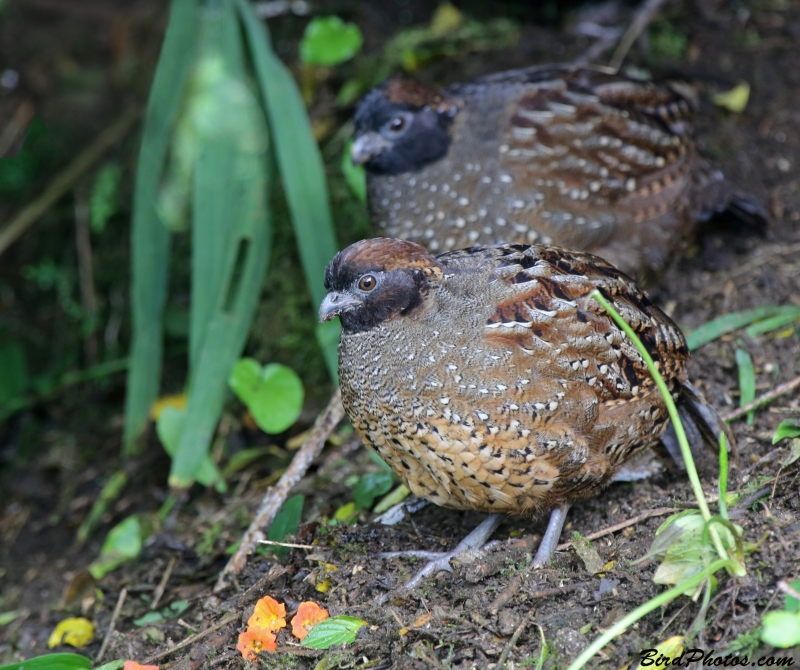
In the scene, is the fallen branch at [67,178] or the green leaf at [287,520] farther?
the fallen branch at [67,178]

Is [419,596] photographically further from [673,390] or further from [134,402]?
[134,402]

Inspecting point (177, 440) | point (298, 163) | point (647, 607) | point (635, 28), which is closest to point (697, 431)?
point (647, 607)

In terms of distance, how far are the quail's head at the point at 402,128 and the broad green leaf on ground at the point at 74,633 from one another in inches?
102

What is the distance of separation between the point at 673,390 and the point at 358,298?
52.3 inches

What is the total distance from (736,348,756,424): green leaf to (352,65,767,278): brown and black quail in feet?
2.29

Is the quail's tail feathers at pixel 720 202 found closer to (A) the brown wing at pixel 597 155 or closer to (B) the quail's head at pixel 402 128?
(A) the brown wing at pixel 597 155

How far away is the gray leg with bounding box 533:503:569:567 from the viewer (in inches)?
126

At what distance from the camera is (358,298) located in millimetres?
3273

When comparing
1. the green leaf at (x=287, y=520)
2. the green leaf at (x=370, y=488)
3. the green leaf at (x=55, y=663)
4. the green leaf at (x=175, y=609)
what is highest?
the green leaf at (x=55, y=663)

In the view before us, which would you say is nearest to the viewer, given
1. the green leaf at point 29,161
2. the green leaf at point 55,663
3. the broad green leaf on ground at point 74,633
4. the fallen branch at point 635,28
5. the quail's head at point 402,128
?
the green leaf at point 55,663

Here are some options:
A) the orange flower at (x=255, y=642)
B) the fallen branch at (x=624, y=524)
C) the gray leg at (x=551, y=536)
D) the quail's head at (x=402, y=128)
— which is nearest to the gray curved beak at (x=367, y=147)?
the quail's head at (x=402, y=128)

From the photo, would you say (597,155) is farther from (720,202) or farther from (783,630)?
(783,630)

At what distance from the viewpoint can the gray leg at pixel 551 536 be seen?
320 centimetres

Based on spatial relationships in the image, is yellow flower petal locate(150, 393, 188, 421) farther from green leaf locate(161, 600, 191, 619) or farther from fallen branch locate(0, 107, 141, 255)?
fallen branch locate(0, 107, 141, 255)
